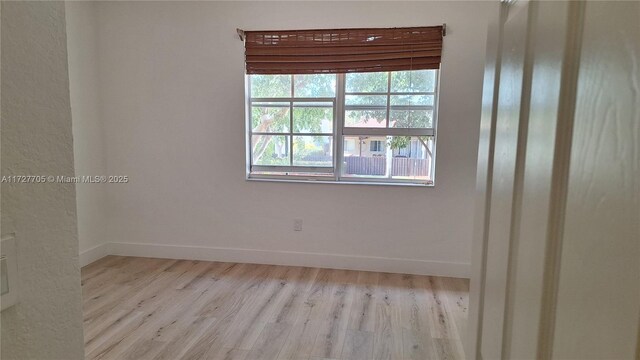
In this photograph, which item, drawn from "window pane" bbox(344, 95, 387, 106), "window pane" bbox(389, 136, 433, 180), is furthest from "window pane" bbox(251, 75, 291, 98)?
"window pane" bbox(389, 136, 433, 180)

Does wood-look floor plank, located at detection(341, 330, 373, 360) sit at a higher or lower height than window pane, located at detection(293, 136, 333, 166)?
lower

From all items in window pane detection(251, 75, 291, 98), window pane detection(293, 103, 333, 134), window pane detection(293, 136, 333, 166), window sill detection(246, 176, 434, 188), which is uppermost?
window pane detection(251, 75, 291, 98)

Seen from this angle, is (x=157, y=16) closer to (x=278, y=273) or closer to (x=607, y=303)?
(x=278, y=273)

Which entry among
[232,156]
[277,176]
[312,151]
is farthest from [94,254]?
[312,151]

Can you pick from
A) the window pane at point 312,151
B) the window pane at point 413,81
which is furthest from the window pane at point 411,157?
the window pane at point 312,151

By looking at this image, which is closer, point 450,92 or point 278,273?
point 450,92

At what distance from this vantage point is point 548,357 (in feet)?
1.89

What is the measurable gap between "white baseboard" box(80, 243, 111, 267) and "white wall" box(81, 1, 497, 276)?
83 millimetres

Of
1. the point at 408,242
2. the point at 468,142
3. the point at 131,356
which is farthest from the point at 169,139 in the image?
the point at 468,142

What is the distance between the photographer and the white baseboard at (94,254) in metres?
3.39

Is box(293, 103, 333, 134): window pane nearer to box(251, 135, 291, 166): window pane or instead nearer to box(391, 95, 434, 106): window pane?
box(251, 135, 291, 166): window pane

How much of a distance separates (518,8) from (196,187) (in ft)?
10.5

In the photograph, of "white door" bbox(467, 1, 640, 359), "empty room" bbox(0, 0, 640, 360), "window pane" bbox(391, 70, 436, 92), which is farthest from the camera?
"window pane" bbox(391, 70, 436, 92)

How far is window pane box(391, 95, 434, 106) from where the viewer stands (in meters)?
3.17
